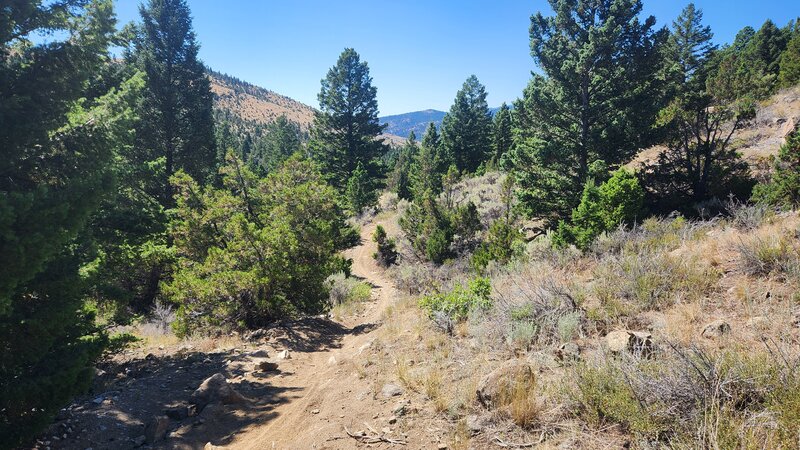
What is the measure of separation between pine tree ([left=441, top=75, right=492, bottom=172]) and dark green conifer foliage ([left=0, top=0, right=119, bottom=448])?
115ft

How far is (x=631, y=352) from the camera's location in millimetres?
4246

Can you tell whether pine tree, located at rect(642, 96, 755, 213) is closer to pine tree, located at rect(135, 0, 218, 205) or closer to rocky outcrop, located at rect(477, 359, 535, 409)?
rocky outcrop, located at rect(477, 359, 535, 409)

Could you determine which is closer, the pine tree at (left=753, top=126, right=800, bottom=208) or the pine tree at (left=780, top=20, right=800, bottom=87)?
the pine tree at (left=753, top=126, right=800, bottom=208)

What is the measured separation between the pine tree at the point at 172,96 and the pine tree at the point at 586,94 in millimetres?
16604

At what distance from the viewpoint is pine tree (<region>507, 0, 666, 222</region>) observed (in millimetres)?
14914

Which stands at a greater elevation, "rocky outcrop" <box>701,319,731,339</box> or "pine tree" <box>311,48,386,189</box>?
"pine tree" <box>311,48,386,189</box>

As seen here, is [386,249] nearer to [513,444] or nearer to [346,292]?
[346,292]

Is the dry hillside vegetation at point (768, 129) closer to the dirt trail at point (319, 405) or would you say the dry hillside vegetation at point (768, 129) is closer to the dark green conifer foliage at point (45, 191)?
the dirt trail at point (319, 405)

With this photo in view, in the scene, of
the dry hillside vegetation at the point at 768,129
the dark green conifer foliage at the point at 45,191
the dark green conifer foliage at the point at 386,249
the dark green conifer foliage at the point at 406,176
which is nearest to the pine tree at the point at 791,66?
the dry hillside vegetation at the point at 768,129

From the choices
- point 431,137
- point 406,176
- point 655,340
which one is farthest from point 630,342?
point 431,137

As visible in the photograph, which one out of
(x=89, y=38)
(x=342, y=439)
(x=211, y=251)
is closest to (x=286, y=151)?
(x=211, y=251)

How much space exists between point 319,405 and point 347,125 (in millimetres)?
31889

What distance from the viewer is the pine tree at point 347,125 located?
3338 cm

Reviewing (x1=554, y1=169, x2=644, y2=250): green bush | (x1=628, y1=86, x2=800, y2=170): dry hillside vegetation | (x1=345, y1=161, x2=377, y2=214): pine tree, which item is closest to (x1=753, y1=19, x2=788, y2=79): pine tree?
(x1=628, y1=86, x2=800, y2=170): dry hillside vegetation
